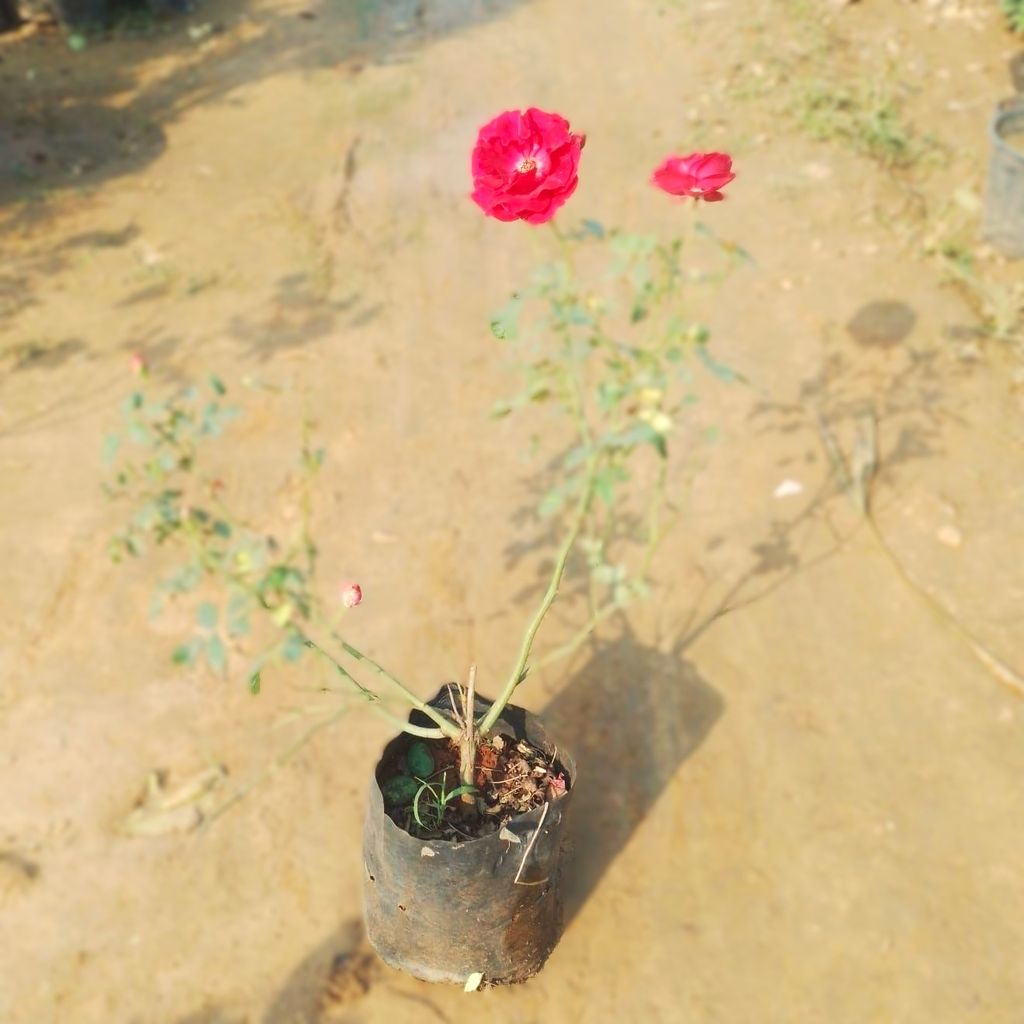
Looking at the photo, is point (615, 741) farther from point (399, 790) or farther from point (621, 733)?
point (399, 790)

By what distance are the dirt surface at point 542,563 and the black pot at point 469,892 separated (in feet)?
0.52

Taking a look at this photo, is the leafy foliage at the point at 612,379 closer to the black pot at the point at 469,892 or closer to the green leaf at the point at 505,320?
the green leaf at the point at 505,320

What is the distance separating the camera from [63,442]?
322 cm

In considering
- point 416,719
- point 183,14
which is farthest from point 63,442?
point 183,14

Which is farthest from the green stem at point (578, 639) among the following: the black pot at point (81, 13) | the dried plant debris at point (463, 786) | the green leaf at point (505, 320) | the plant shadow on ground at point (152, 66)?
Result: the black pot at point (81, 13)

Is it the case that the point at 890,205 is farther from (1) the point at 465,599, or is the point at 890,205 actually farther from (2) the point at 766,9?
(1) the point at 465,599

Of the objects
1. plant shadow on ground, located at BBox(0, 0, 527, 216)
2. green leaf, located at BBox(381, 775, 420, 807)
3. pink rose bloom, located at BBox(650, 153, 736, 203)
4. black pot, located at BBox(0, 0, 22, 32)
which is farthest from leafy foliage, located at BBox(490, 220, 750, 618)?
black pot, located at BBox(0, 0, 22, 32)

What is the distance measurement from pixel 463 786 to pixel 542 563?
3.61 feet

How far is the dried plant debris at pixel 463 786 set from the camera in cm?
177

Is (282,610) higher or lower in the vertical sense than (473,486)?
higher

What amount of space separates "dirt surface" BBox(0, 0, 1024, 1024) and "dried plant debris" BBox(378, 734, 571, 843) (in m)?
0.44

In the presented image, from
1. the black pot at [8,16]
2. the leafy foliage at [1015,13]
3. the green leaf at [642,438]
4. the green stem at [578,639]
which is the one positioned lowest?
the leafy foliage at [1015,13]

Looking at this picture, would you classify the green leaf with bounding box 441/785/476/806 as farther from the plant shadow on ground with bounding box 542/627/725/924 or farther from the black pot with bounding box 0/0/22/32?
the black pot with bounding box 0/0/22/32

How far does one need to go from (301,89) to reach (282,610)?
4141 mm
